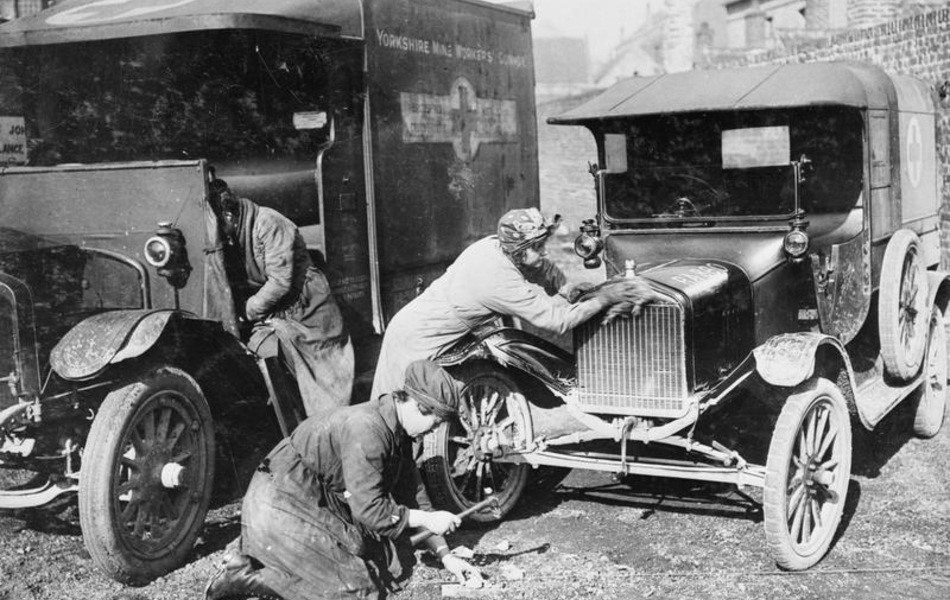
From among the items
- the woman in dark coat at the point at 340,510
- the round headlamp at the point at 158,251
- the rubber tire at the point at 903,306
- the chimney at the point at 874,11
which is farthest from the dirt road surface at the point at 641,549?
the chimney at the point at 874,11

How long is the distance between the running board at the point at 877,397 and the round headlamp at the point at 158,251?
138 inches

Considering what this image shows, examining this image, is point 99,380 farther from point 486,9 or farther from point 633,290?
point 486,9

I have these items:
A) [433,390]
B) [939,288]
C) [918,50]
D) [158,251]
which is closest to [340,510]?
[433,390]

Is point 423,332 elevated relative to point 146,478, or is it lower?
elevated

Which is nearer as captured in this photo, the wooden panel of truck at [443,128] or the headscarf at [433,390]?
the headscarf at [433,390]

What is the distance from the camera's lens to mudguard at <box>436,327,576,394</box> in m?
4.64

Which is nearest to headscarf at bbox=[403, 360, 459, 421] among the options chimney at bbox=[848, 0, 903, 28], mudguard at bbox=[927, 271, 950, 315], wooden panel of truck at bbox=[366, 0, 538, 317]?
wooden panel of truck at bbox=[366, 0, 538, 317]

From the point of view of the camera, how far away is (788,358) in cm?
430

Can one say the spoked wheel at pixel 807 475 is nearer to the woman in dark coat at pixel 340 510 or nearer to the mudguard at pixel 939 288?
the woman in dark coat at pixel 340 510

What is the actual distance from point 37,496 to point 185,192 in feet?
5.29

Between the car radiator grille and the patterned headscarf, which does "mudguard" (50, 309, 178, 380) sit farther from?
the car radiator grille

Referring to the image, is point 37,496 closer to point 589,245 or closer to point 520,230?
point 520,230

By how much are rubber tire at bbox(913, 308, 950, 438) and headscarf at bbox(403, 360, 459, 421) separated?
3574 millimetres

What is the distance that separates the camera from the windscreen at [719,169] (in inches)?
205
